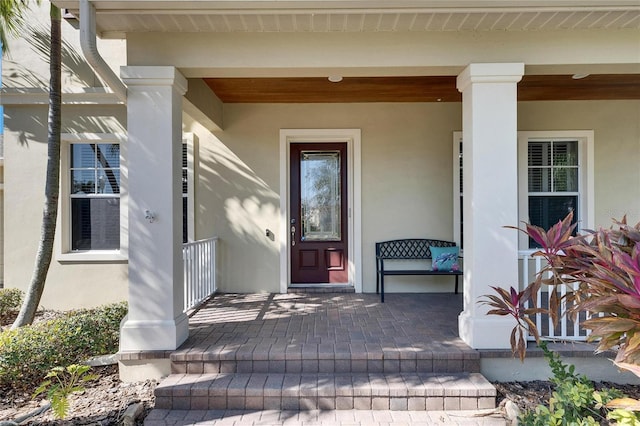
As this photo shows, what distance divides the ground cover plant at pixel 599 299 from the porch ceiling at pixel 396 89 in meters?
2.45

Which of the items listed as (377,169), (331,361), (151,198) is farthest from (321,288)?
(151,198)

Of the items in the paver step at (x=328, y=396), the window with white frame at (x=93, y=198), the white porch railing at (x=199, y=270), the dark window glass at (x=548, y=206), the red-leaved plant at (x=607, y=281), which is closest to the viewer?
the red-leaved plant at (x=607, y=281)

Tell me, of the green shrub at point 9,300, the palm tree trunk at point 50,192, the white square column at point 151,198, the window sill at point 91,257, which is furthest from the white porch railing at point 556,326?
the green shrub at point 9,300

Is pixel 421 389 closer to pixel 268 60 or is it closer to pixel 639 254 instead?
pixel 639 254

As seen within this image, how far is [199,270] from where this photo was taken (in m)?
4.43

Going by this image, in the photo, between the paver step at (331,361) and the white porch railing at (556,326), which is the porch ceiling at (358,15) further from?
the paver step at (331,361)

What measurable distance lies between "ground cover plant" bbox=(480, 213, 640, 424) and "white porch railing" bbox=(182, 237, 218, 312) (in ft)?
10.3

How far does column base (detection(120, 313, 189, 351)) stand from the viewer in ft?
10.0

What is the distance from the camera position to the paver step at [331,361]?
293 cm

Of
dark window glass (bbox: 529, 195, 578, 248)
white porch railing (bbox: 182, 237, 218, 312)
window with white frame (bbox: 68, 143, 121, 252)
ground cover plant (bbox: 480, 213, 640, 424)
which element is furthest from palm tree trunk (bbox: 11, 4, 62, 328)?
dark window glass (bbox: 529, 195, 578, 248)

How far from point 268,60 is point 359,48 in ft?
2.59

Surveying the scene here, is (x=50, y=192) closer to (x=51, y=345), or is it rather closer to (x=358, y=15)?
(x=51, y=345)

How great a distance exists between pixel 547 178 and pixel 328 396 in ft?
14.5

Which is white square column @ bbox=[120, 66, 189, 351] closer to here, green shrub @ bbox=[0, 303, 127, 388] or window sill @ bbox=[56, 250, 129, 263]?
green shrub @ bbox=[0, 303, 127, 388]
